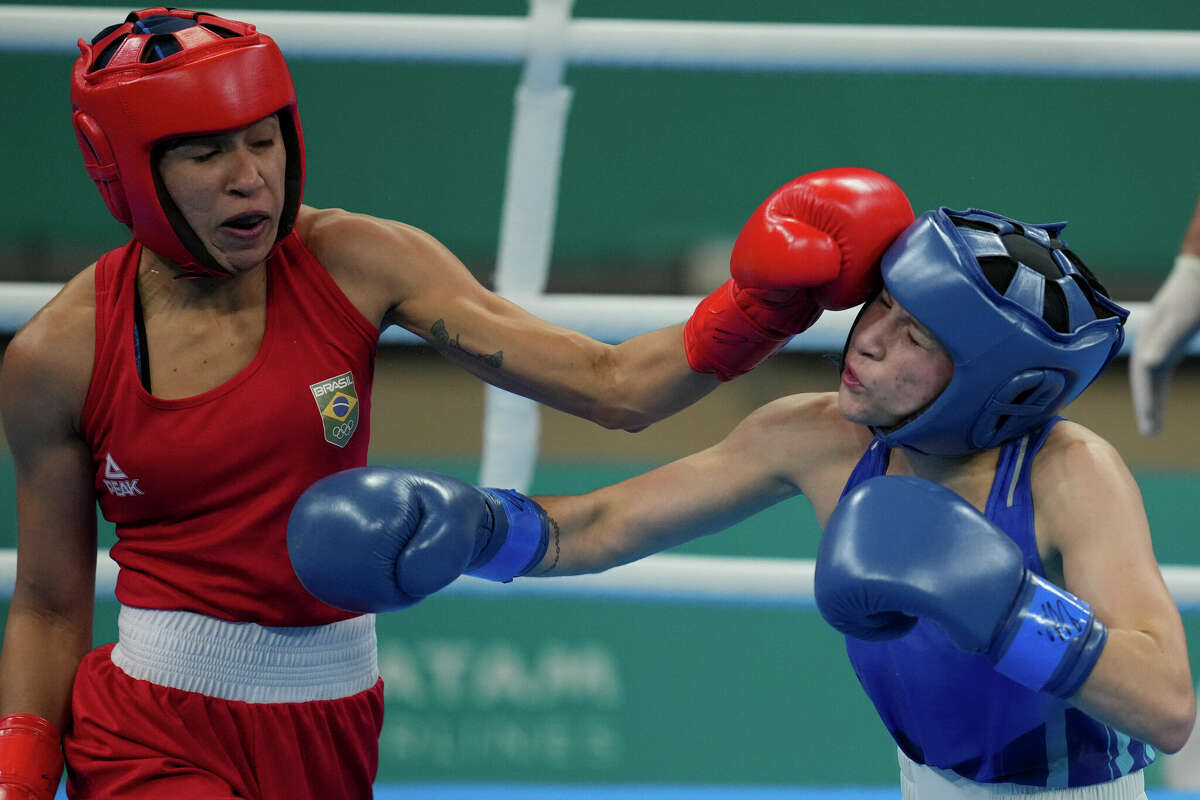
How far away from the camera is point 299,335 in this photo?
5.58 ft

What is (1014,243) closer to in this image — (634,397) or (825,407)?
(825,407)

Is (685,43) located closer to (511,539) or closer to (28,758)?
(511,539)

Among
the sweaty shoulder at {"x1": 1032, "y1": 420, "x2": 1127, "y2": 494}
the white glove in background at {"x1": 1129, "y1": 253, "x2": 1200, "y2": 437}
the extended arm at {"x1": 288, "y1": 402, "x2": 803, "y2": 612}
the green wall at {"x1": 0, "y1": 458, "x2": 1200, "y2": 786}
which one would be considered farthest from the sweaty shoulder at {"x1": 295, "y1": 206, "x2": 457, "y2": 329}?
the green wall at {"x1": 0, "y1": 458, "x2": 1200, "y2": 786}

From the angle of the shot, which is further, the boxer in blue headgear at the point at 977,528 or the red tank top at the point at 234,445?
the red tank top at the point at 234,445

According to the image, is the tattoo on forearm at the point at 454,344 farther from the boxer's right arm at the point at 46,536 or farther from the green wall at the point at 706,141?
the green wall at the point at 706,141

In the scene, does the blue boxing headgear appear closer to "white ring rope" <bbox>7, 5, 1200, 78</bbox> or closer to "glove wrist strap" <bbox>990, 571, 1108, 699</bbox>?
"glove wrist strap" <bbox>990, 571, 1108, 699</bbox>

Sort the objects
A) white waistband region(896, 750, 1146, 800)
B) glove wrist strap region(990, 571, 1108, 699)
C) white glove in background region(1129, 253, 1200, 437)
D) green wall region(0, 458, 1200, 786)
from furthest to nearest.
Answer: green wall region(0, 458, 1200, 786) → white glove in background region(1129, 253, 1200, 437) → white waistband region(896, 750, 1146, 800) → glove wrist strap region(990, 571, 1108, 699)

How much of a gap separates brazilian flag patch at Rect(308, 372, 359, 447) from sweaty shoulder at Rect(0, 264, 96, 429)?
0.28m

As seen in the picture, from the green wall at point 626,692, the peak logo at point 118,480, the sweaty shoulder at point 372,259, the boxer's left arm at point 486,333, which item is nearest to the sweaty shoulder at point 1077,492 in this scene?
the boxer's left arm at point 486,333

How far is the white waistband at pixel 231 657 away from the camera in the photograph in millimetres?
1683

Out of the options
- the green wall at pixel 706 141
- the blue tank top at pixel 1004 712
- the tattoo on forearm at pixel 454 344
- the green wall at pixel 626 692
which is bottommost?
the green wall at pixel 626 692

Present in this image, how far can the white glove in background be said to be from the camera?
2.09 m

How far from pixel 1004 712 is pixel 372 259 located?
957 millimetres

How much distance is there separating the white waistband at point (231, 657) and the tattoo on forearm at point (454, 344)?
1.29 ft
